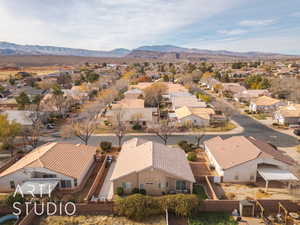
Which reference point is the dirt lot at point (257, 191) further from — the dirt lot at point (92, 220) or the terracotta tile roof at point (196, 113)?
the terracotta tile roof at point (196, 113)

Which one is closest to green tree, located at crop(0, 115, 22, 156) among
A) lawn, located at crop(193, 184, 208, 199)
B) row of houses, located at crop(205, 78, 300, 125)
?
lawn, located at crop(193, 184, 208, 199)

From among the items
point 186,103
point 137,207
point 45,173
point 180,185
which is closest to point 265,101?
point 186,103

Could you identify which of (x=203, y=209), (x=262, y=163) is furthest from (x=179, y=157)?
(x=262, y=163)

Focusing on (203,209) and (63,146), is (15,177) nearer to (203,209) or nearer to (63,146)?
(63,146)

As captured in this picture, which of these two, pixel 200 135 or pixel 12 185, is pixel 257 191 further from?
pixel 12 185

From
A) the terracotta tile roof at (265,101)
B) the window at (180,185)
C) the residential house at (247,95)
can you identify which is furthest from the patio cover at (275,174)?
the residential house at (247,95)

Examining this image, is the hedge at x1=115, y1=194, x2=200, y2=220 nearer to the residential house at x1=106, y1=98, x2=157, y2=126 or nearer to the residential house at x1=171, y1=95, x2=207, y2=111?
the residential house at x1=106, y1=98, x2=157, y2=126

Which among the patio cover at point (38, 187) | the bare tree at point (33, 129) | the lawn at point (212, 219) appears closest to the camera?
the lawn at point (212, 219)
